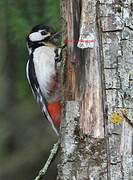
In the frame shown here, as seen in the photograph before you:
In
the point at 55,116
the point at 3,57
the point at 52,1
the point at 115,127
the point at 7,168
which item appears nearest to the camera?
the point at 115,127

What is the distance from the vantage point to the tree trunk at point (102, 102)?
292 centimetres

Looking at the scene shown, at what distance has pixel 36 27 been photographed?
4.06m

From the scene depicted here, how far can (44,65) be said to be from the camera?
4.00m

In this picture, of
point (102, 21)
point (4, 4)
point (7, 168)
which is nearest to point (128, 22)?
point (102, 21)

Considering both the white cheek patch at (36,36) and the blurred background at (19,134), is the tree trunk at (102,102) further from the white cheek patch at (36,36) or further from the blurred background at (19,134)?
the blurred background at (19,134)

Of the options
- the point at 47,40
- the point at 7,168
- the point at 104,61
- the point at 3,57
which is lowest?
the point at 7,168

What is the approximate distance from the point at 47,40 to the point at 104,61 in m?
1.21

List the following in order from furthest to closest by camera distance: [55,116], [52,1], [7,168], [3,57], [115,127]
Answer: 1. [7,168]
2. [3,57]
3. [52,1]
4. [55,116]
5. [115,127]

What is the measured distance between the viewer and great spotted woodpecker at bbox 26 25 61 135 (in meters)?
3.96

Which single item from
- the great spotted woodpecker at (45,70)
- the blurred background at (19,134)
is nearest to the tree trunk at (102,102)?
the great spotted woodpecker at (45,70)

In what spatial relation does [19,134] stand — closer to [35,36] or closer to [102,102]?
[35,36]

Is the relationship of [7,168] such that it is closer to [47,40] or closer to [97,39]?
[47,40]

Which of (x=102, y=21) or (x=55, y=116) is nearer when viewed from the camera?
(x=102, y=21)

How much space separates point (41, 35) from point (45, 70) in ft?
0.72
